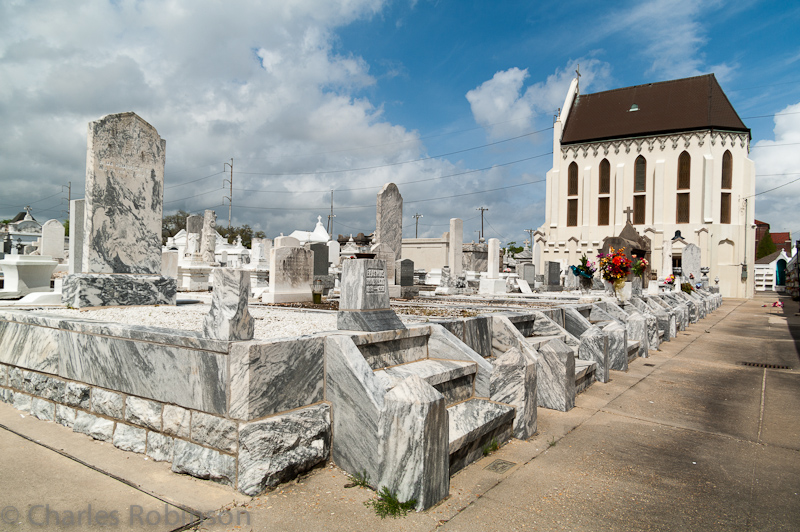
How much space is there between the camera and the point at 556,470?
3906 mm

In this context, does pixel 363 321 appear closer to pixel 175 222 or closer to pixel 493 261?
pixel 493 261

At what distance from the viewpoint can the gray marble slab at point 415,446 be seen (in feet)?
10.5

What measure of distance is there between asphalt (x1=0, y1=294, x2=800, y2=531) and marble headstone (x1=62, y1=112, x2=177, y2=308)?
73.4 inches

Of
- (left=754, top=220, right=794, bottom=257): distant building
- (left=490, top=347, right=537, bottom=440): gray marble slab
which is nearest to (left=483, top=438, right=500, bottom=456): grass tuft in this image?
(left=490, top=347, right=537, bottom=440): gray marble slab

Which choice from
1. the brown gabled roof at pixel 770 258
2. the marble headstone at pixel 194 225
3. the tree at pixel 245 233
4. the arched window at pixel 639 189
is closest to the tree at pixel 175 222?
the tree at pixel 245 233

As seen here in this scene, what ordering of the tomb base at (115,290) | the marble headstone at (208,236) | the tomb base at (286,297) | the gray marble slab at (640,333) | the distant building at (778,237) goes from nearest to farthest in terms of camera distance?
the tomb base at (115,290), the gray marble slab at (640,333), the tomb base at (286,297), the marble headstone at (208,236), the distant building at (778,237)

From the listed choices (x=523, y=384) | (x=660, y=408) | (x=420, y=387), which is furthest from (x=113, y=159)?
(x=660, y=408)

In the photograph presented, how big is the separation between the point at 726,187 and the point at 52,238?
4260 cm

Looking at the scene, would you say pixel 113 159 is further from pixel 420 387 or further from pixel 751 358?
pixel 751 358

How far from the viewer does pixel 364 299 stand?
14.9ft

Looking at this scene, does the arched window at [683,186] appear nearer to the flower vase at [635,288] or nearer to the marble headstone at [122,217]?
the flower vase at [635,288]

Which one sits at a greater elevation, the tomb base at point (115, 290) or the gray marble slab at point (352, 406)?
the tomb base at point (115, 290)

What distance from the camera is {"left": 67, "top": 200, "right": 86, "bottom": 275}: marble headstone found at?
9125mm

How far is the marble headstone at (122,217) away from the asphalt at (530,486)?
1.86 metres
